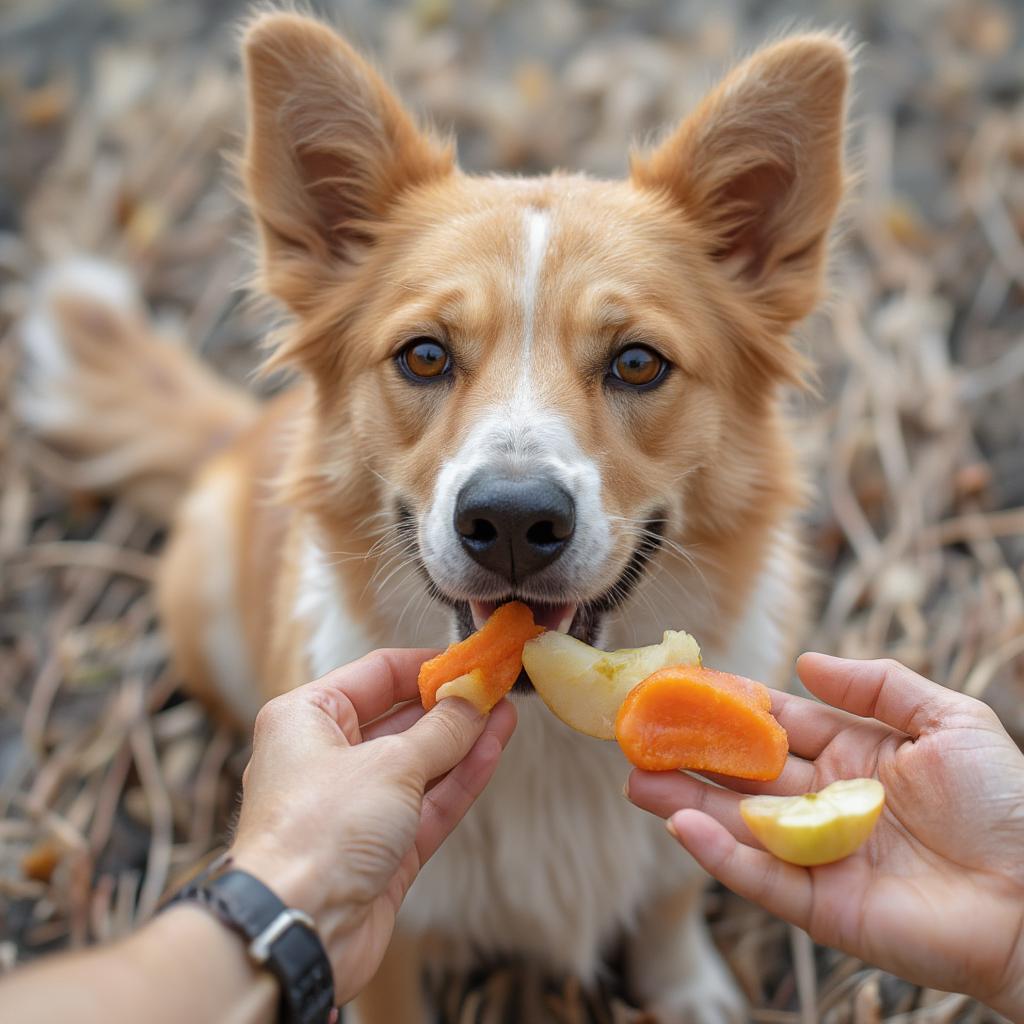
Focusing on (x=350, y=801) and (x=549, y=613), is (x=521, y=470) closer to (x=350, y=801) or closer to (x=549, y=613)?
(x=549, y=613)

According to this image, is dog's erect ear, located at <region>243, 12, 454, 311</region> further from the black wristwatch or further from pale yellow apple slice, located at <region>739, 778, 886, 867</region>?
pale yellow apple slice, located at <region>739, 778, 886, 867</region>

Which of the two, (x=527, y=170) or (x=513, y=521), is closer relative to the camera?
(x=513, y=521)

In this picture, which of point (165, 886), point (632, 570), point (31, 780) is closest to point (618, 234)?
point (632, 570)

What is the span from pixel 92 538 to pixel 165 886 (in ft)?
5.46

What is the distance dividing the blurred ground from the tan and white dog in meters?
0.44

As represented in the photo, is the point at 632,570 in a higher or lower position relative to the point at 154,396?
higher

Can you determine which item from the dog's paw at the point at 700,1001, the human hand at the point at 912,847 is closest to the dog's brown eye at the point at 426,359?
the human hand at the point at 912,847

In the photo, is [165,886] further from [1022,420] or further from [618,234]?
[1022,420]

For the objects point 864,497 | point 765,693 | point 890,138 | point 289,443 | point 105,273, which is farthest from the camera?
point 890,138

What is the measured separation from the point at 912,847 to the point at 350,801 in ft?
3.37

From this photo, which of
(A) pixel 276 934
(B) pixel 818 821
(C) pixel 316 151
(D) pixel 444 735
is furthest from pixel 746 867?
(C) pixel 316 151

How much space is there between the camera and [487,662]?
1.98m

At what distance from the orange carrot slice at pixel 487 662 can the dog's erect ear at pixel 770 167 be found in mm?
1110

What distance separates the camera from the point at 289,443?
297cm
